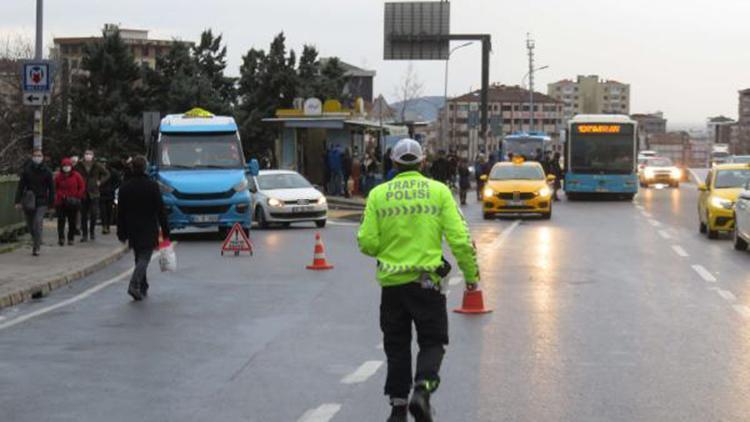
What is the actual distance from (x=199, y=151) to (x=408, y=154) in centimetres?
2050

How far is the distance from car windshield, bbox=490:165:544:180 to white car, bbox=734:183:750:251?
12176 mm

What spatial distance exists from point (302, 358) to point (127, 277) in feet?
28.4

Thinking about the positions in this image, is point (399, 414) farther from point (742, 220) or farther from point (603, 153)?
point (603, 153)

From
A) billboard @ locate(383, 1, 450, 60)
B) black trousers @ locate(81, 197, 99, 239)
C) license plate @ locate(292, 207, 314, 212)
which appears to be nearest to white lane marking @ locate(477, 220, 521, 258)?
license plate @ locate(292, 207, 314, 212)

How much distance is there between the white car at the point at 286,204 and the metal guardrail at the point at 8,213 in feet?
20.0

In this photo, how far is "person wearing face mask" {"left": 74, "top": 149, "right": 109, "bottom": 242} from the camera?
81.4 feet

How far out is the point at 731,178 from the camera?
27.2 metres

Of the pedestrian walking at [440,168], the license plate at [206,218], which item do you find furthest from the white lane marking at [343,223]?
the pedestrian walking at [440,168]

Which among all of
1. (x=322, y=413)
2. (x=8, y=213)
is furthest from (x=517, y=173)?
(x=322, y=413)

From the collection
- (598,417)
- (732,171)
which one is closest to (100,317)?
(598,417)

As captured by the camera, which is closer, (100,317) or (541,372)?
(541,372)

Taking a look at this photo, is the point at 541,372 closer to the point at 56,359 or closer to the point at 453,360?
the point at 453,360

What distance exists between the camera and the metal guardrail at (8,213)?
24366mm

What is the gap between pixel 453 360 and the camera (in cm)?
1027
